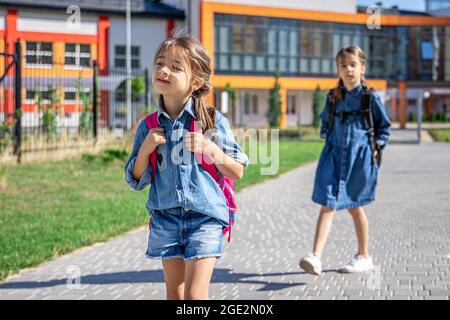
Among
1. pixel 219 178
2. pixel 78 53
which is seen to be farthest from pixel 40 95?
pixel 78 53

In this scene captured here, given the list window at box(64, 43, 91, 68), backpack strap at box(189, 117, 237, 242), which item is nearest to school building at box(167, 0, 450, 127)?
window at box(64, 43, 91, 68)

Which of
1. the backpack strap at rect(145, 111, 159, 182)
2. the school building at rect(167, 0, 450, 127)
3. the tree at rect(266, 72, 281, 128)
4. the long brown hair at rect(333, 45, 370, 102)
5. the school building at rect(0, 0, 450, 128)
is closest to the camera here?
the backpack strap at rect(145, 111, 159, 182)

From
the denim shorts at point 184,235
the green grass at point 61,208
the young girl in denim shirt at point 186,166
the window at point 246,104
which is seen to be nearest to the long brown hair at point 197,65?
the young girl in denim shirt at point 186,166

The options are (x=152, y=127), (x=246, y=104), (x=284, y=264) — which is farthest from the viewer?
(x=246, y=104)

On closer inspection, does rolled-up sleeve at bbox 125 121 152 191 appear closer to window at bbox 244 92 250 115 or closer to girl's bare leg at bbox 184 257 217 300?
girl's bare leg at bbox 184 257 217 300

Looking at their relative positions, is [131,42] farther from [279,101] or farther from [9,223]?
[9,223]

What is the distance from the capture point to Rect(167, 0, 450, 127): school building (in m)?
53.4

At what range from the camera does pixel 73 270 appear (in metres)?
6.75

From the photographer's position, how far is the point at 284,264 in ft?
22.8

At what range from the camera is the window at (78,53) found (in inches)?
1751

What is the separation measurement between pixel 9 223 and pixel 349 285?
4.65m

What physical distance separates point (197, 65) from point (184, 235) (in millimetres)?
755

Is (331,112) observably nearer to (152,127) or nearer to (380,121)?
(380,121)

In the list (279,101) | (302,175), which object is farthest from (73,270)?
(279,101)
